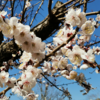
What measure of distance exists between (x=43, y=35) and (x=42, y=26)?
17cm

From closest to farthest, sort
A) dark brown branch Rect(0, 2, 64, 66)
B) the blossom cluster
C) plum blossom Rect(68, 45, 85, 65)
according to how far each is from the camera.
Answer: the blossom cluster < plum blossom Rect(68, 45, 85, 65) < dark brown branch Rect(0, 2, 64, 66)

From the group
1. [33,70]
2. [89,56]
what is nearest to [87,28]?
[89,56]

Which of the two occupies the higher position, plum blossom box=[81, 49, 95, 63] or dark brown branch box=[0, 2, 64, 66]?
dark brown branch box=[0, 2, 64, 66]

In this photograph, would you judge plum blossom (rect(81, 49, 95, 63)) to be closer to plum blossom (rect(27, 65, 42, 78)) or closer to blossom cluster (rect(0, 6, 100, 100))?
blossom cluster (rect(0, 6, 100, 100))

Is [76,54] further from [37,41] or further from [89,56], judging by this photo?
[37,41]

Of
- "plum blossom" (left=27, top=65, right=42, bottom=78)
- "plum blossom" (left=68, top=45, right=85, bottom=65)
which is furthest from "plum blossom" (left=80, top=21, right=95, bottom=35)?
"plum blossom" (left=27, top=65, right=42, bottom=78)

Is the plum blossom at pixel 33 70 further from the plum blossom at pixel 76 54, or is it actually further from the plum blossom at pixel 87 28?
the plum blossom at pixel 87 28

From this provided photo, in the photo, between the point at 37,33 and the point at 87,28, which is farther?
the point at 37,33

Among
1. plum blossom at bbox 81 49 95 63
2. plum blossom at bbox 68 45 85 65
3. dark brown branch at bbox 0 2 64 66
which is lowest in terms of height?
plum blossom at bbox 81 49 95 63

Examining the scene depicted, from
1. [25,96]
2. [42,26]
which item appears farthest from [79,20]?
[42,26]

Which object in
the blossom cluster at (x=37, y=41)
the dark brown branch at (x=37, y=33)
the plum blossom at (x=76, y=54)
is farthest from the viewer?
the dark brown branch at (x=37, y=33)

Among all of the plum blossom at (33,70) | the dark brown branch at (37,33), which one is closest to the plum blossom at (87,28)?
the plum blossom at (33,70)

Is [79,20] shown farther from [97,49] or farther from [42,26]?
[97,49]

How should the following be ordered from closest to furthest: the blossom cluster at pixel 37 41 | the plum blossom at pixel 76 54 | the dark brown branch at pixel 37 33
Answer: the blossom cluster at pixel 37 41 → the plum blossom at pixel 76 54 → the dark brown branch at pixel 37 33
